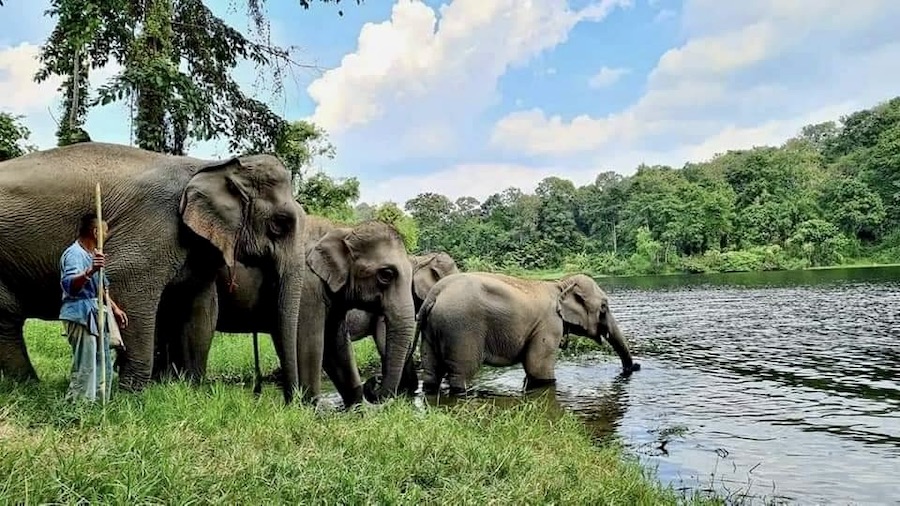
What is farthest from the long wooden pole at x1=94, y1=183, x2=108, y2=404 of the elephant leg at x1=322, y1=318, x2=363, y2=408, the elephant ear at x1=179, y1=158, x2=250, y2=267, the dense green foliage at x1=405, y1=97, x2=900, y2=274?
the dense green foliage at x1=405, y1=97, x2=900, y2=274

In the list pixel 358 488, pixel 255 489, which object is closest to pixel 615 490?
pixel 358 488

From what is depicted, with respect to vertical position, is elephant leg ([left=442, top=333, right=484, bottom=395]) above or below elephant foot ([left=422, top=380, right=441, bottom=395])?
above

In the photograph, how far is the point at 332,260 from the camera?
28.0ft

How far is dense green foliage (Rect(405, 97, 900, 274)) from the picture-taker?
66.2m

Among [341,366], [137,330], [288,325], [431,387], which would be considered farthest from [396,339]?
[137,330]

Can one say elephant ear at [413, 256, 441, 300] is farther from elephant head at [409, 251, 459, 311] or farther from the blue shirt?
the blue shirt

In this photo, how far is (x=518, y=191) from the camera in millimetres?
118188

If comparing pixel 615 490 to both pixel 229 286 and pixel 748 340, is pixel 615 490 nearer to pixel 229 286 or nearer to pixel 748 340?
pixel 229 286

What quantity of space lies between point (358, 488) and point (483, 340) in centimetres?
675

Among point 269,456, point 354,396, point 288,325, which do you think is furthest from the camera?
point 354,396

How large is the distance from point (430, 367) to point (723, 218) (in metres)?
66.5

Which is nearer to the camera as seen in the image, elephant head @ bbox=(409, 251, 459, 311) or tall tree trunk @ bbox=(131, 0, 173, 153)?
tall tree trunk @ bbox=(131, 0, 173, 153)

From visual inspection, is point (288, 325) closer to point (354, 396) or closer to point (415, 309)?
point (354, 396)

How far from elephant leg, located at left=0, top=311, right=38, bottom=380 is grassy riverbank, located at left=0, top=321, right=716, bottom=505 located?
0.95ft
